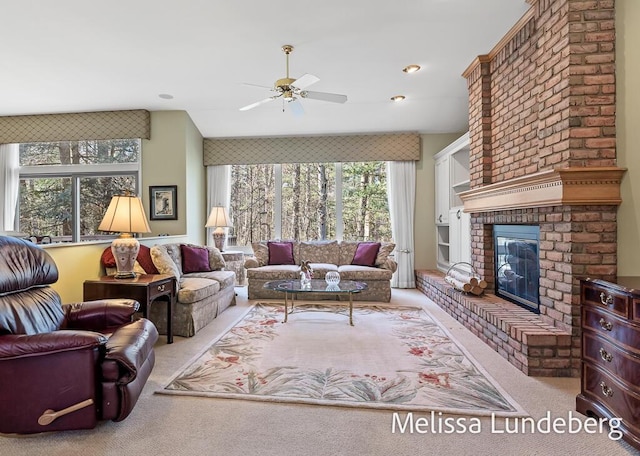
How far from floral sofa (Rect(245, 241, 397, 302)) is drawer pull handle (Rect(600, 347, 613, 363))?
3.11m

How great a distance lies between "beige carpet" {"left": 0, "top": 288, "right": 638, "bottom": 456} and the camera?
166 cm

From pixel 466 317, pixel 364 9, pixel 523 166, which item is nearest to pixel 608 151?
pixel 523 166

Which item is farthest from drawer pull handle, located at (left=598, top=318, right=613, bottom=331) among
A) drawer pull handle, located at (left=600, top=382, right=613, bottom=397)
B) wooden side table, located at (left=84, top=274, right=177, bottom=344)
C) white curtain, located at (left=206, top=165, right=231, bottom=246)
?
white curtain, located at (left=206, top=165, right=231, bottom=246)

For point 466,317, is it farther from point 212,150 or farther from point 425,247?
point 212,150

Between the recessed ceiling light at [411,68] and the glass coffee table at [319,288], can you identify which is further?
the recessed ceiling light at [411,68]

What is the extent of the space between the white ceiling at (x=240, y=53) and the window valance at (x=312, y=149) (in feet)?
1.48

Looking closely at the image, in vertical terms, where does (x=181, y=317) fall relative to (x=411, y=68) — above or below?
below

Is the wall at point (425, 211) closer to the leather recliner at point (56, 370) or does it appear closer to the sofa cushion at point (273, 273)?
the sofa cushion at point (273, 273)

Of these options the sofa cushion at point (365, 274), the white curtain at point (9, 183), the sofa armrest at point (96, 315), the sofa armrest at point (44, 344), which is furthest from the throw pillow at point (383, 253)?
the white curtain at point (9, 183)

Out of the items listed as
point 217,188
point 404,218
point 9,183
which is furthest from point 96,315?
point 9,183

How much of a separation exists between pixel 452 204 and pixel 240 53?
12.1ft

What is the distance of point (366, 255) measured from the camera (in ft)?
17.4

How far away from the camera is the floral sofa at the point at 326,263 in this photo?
16.2 ft

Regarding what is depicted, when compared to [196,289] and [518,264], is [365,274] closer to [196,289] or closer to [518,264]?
[518,264]
